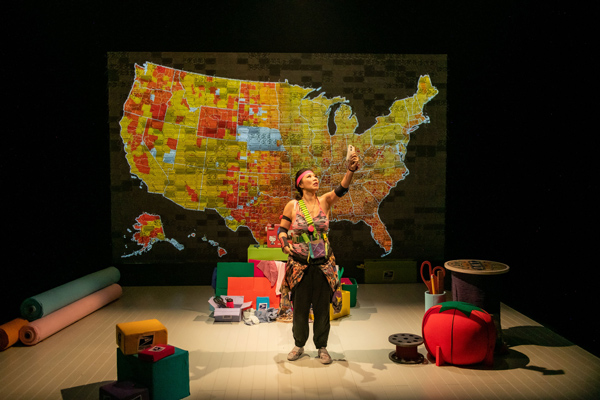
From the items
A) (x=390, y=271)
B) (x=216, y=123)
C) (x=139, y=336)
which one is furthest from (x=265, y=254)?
(x=139, y=336)

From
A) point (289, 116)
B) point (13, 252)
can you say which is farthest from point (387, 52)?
point (13, 252)

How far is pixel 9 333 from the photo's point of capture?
4484 millimetres

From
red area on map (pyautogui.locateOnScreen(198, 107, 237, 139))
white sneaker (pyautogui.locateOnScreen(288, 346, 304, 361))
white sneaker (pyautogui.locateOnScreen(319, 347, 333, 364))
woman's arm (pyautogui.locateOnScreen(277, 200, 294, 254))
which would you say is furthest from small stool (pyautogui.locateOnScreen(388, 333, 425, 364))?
red area on map (pyautogui.locateOnScreen(198, 107, 237, 139))

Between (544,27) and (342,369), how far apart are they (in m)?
3.71

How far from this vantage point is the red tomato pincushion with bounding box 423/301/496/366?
12.7 ft

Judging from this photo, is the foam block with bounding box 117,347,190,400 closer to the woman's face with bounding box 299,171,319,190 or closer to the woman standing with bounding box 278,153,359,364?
the woman standing with bounding box 278,153,359,364

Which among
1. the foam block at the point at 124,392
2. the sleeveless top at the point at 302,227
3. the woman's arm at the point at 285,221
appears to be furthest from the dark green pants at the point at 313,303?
the foam block at the point at 124,392

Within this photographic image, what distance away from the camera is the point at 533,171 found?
4.89m

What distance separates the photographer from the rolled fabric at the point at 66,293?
4.75 m

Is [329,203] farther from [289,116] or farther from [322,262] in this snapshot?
Result: [289,116]

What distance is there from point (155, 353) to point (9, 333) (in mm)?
2071

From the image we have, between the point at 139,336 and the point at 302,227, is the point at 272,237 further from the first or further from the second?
the point at 139,336

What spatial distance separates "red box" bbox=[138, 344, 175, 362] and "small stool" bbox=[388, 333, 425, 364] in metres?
1.82

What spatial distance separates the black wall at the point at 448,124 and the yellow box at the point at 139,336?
1.88 metres
